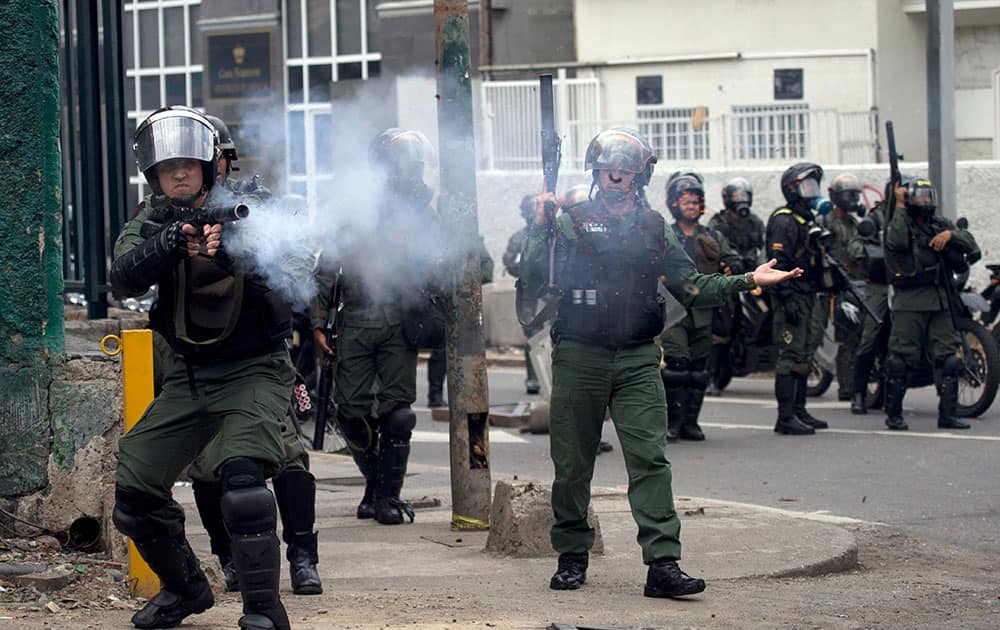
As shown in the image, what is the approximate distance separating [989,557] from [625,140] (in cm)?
280

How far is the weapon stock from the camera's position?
27.2ft

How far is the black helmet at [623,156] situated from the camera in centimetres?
653

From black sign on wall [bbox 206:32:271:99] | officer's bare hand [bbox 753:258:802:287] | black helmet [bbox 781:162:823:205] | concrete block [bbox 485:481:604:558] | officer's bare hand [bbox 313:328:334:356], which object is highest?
black sign on wall [bbox 206:32:271:99]

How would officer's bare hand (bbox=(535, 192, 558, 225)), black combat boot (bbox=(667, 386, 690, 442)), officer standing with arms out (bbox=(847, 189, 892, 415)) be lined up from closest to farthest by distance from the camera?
officer's bare hand (bbox=(535, 192, 558, 225)) → black combat boot (bbox=(667, 386, 690, 442)) → officer standing with arms out (bbox=(847, 189, 892, 415))

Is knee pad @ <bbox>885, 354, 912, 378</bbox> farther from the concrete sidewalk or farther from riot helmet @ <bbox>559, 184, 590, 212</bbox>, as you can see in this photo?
riot helmet @ <bbox>559, 184, 590, 212</bbox>

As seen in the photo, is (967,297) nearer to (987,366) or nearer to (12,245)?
(987,366)

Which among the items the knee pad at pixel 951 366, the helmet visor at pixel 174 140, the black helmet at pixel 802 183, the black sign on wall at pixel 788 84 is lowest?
the knee pad at pixel 951 366

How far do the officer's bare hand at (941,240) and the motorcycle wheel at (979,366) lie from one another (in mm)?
758

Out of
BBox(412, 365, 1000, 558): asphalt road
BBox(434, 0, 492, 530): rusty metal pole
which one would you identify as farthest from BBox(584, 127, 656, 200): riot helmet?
BBox(412, 365, 1000, 558): asphalt road

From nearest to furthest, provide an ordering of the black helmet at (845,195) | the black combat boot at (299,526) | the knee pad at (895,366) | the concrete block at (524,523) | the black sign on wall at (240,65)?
1. the black combat boot at (299,526)
2. the concrete block at (524,523)
3. the knee pad at (895,366)
4. the black helmet at (845,195)
5. the black sign on wall at (240,65)

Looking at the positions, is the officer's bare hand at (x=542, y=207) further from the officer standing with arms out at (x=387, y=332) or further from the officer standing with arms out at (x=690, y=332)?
the officer standing with arms out at (x=690, y=332)

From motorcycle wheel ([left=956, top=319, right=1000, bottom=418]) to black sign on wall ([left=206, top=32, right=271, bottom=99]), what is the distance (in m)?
21.0

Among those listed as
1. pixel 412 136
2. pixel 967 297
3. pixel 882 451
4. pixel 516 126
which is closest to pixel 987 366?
pixel 967 297

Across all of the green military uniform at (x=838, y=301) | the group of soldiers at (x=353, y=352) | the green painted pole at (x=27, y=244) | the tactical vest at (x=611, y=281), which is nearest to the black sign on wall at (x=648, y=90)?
the green military uniform at (x=838, y=301)
